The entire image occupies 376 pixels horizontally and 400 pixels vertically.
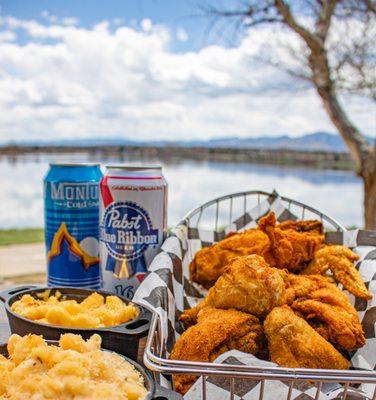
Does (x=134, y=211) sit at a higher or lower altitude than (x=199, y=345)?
higher

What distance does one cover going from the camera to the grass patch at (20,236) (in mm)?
8310

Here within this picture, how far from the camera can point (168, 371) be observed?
1.10m

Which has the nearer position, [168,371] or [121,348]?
[168,371]

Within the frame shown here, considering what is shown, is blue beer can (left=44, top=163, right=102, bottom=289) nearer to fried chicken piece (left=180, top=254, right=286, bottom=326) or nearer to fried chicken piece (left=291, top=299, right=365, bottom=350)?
fried chicken piece (left=180, top=254, right=286, bottom=326)

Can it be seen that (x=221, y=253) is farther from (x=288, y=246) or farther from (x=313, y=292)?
(x=313, y=292)

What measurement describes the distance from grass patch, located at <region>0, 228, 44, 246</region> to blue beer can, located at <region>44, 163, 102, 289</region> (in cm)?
656

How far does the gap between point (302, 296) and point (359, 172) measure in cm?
434

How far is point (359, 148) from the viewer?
562 centimetres

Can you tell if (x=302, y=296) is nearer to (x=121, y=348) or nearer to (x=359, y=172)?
(x=121, y=348)

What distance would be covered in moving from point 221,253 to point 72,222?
0.66m

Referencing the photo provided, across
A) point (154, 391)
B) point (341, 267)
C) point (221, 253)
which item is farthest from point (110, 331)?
point (341, 267)

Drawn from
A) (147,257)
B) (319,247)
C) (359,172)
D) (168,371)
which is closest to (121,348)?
(168,371)

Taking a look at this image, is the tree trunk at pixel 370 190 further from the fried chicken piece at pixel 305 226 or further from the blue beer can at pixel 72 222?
the blue beer can at pixel 72 222

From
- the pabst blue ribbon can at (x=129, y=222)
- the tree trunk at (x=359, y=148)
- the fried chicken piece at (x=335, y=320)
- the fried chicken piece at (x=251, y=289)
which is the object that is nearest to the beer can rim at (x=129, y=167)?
the pabst blue ribbon can at (x=129, y=222)
